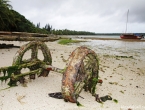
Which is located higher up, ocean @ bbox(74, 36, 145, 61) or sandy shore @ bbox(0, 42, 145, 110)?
ocean @ bbox(74, 36, 145, 61)

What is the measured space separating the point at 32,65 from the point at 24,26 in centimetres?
1595

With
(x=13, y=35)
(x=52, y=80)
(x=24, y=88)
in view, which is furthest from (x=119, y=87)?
(x=13, y=35)

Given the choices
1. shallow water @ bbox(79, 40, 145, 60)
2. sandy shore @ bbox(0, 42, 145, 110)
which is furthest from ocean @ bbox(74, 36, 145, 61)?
sandy shore @ bbox(0, 42, 145, 110)

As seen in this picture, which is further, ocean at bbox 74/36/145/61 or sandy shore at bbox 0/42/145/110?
ocean at bbox 74/36/145/61

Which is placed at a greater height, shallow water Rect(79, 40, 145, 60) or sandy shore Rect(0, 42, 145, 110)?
shallow water Rect(79, 40, 145, 60)

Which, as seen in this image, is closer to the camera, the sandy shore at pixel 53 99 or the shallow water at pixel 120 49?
the sandy shore at pixel 53 99

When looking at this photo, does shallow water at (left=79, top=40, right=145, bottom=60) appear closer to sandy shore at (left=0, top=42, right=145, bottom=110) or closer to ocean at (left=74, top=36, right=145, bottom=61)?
ocean at (left=74, top=36, right=145, bottom=61)

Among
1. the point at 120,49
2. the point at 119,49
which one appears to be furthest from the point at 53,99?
the point at 120,49

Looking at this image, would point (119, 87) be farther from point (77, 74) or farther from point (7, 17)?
point (7, 17)

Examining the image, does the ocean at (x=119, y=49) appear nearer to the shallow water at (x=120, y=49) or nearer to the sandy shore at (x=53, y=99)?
the shallow water at (x=120, y=49)

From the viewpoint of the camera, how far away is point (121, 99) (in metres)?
4.36

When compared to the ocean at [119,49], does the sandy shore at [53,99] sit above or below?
below

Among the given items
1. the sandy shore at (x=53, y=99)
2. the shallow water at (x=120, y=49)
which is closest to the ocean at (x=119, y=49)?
the shallow water at (x=120, y=49)

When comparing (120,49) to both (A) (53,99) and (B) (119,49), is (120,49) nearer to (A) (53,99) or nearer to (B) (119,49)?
(B) (119,49)
